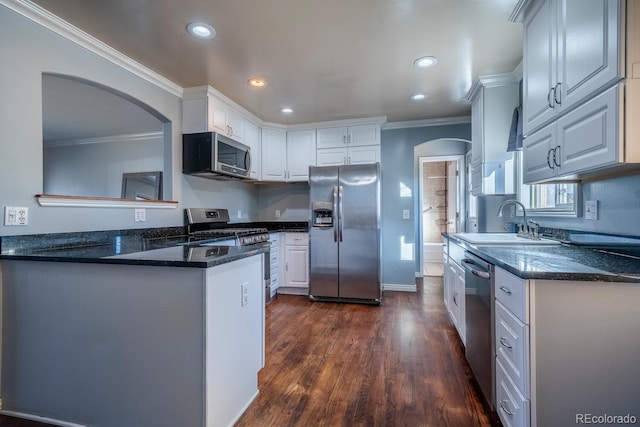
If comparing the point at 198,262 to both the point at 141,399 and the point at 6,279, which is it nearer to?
the point at 141,399

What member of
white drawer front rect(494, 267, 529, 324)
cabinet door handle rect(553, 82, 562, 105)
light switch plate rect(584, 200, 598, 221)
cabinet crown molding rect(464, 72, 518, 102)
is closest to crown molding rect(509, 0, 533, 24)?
cabinet door handle rect(553, 82, 562, 105)

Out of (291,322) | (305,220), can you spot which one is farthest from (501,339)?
(305,220)

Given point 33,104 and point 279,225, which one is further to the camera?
point 279,225

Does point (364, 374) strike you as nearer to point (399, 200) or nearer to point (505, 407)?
point (505, 407)

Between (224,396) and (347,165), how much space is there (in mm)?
2855

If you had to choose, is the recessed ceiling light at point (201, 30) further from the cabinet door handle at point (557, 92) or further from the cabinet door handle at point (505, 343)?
the cabinet door handle at point (505, 343)

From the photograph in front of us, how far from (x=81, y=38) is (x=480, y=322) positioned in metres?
3.22

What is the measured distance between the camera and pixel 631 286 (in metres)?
1.08

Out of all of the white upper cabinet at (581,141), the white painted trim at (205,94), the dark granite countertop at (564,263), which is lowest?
the dark granite countertop at (564,263)

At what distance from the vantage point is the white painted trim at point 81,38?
1742 millimetres

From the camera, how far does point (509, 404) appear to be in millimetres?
1342

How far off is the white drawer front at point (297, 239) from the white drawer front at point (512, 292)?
269cm

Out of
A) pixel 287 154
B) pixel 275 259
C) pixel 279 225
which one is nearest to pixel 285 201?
pixel 279 225

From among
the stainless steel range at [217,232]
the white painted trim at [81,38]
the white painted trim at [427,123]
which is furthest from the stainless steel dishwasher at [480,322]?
the white painted trim at [81,38]
